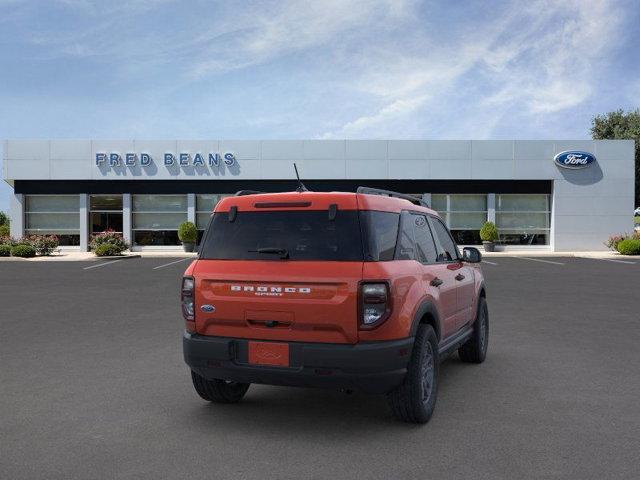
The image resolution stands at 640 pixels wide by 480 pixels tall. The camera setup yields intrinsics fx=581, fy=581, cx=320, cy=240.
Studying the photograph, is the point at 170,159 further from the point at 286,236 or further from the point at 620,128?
the point at 620,128

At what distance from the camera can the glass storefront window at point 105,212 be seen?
33.6 metres

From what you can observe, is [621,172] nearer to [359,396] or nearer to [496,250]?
[496,250]

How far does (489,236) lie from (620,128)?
2882 centimetres

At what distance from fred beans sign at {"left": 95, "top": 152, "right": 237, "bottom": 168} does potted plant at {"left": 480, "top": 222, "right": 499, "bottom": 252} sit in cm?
1446

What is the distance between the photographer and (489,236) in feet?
106

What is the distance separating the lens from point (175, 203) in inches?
1326

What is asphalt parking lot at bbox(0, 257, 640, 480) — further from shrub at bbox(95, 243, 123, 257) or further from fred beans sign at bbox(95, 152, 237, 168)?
fred beans sign at bbox(95, 152, 237, 168)

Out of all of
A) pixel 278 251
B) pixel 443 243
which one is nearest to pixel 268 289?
pixel 278 251

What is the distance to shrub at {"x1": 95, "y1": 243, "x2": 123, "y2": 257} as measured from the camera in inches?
1131

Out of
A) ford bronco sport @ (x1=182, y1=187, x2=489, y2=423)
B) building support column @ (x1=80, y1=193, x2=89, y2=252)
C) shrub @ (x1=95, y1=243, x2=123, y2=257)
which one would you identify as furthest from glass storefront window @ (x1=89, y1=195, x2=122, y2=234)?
ford bronco sport @ (x1=182, y1=187, x2=489, y2=423)

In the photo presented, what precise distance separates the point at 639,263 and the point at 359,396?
22493 millimetres

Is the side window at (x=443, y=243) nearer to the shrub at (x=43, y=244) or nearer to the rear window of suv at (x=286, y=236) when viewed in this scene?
the rear window of suv at (x=286, y=236)

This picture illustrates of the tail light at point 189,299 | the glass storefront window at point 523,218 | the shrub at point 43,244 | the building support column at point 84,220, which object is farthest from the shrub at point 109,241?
the tail light at point 189,299

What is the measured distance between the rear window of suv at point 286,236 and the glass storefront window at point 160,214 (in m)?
29.9
